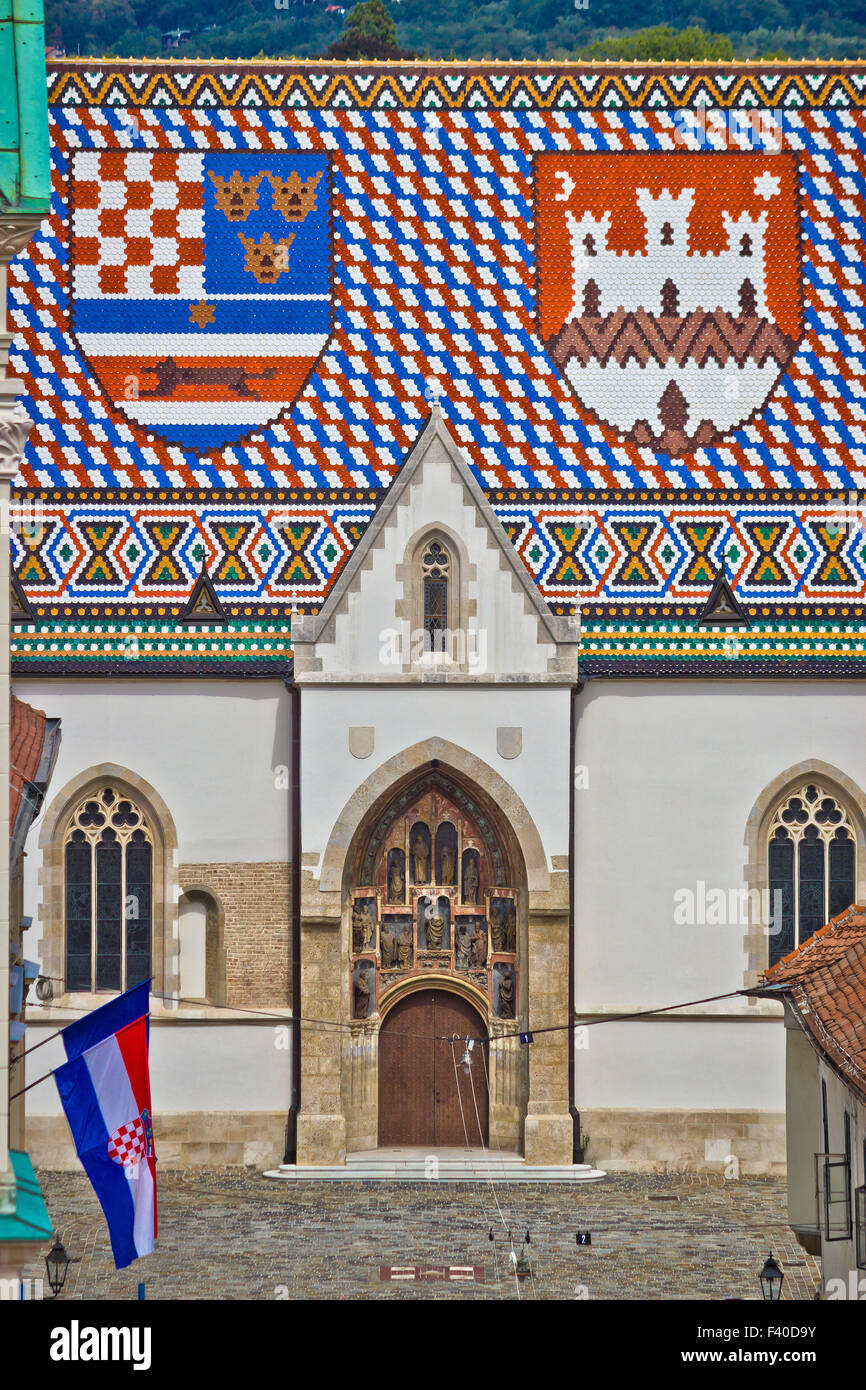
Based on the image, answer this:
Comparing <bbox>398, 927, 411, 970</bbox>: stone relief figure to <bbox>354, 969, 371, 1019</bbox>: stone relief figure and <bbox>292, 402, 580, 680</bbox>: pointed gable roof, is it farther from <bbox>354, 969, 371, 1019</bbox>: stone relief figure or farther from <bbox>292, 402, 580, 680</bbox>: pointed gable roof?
<bbox>292, 402, 580, 680</bbox>: pointed gable roof

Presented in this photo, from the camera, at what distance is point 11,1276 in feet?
62.2

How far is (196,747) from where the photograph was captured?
36.6m

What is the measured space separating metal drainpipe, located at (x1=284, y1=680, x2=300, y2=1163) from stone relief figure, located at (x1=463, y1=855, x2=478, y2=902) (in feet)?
7.35

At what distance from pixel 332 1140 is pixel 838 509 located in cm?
1099

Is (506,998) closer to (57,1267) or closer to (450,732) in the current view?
(450,732)

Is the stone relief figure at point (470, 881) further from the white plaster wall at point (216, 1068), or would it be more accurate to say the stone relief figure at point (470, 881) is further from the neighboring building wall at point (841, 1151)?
the neighboring building wall at point (841, 1151)

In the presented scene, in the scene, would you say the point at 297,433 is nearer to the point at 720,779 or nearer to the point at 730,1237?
the point at 720,779

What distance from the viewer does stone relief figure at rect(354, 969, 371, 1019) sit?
36250mm

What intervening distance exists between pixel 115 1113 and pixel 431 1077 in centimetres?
1616

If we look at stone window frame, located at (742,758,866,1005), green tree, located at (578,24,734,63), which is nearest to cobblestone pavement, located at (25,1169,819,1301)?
stone window frame, located at (742,758,866,1005)

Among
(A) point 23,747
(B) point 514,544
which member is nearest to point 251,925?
(B) point 514,544

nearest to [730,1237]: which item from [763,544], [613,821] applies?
[613,821]

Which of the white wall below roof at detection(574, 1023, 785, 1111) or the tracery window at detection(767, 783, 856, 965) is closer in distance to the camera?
the white wall below roof at detection(574, 1023, 785, 1111)

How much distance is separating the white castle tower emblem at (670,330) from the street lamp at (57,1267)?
50.0 ft
